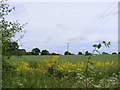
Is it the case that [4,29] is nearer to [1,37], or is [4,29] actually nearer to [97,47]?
[1,37]

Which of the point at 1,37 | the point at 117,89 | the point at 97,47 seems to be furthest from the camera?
the point at 1,37

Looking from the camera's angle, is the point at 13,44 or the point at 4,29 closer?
the point at 4,29

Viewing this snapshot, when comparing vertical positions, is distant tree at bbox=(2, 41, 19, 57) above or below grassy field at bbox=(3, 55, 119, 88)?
above

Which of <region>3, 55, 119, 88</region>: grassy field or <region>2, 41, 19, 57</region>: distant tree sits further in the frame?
<region>2, 41, 19, 57</region>: distant tree

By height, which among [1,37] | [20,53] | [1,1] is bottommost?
[20,53]

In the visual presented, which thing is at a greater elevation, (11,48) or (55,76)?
(11,48)

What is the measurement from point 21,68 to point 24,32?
2.88 meters

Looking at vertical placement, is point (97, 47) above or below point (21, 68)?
above

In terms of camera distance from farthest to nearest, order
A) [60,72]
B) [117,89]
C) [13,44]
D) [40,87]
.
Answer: [60,72]
[13,44]
[40,87]
[117,89]

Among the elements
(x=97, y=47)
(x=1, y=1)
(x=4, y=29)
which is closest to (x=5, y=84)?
(x=4, y=29)

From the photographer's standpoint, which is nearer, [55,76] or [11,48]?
[11,48]

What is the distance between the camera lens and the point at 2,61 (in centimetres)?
482

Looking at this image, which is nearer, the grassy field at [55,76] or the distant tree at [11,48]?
the grassy field at [55,76]

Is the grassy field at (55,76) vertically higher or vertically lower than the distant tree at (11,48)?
lower
